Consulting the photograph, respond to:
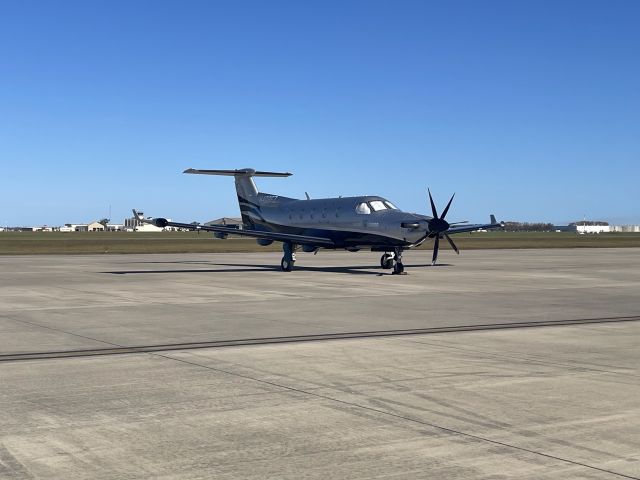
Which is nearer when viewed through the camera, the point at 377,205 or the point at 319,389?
the point at 319,389

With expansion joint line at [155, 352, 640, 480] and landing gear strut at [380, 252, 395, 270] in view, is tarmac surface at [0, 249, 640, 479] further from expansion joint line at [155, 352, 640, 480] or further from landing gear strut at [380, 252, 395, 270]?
landing gear strut at [380, 252, 395, 270]

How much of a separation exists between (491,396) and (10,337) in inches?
360

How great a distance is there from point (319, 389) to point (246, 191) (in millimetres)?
32343

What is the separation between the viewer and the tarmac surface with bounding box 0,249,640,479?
6543 mm

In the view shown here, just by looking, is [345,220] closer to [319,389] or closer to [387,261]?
[387,261]

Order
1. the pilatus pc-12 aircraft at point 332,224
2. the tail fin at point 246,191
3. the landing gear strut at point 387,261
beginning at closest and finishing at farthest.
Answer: the pilatus pc-12 aircraft at point 332,224
the landing gear strut at point 387,261
the tail fin at point 246,191

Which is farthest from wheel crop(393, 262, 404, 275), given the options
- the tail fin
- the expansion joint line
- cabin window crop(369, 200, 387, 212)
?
the expansion joint line

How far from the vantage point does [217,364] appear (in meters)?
11.4

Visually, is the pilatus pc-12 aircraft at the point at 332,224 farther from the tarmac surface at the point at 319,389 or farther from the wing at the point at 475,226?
the tarmac surface at the point at 319,389

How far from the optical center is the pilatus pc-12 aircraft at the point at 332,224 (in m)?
32.9

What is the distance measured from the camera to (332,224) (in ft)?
118

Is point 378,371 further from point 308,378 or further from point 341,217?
point 341,217

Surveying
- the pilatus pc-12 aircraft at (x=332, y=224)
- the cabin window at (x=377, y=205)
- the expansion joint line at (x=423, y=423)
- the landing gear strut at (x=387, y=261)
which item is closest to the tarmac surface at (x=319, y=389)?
the expansion joint line at (x=423, y=423)

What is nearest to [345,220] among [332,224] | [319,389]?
[332,224]
